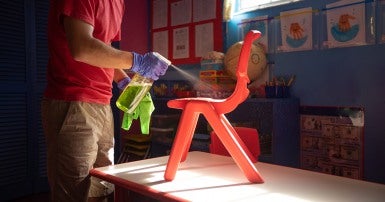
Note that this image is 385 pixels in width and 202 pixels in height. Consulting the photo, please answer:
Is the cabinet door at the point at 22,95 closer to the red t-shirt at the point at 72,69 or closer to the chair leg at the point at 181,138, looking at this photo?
the red t-shirt at the point at 72,69

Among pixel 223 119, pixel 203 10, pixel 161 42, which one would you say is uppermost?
pixel 203 10

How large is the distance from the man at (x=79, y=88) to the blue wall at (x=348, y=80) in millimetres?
1419

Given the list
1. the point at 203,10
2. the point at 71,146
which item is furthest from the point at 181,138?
the point at 203,10

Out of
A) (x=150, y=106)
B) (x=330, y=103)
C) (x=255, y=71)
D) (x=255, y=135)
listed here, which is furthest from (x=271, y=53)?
(x=150, y=106)

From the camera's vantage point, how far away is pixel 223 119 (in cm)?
114

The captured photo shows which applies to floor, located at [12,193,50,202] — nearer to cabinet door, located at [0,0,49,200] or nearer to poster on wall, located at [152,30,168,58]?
cabinet door, located at [0,0,49,200]

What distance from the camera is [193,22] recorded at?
3211 millimetres

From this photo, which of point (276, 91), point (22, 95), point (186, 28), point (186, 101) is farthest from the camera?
point (186, 28)

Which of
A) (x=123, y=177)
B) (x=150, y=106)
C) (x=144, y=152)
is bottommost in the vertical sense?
(x=144, y=152)

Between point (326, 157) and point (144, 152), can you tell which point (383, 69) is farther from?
point (144, 152)

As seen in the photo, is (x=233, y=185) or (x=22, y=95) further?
(x=22, y=95)

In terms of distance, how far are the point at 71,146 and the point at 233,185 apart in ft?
2.11

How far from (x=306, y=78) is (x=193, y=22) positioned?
1.30 m

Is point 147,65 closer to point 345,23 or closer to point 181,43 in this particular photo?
point 345,23
